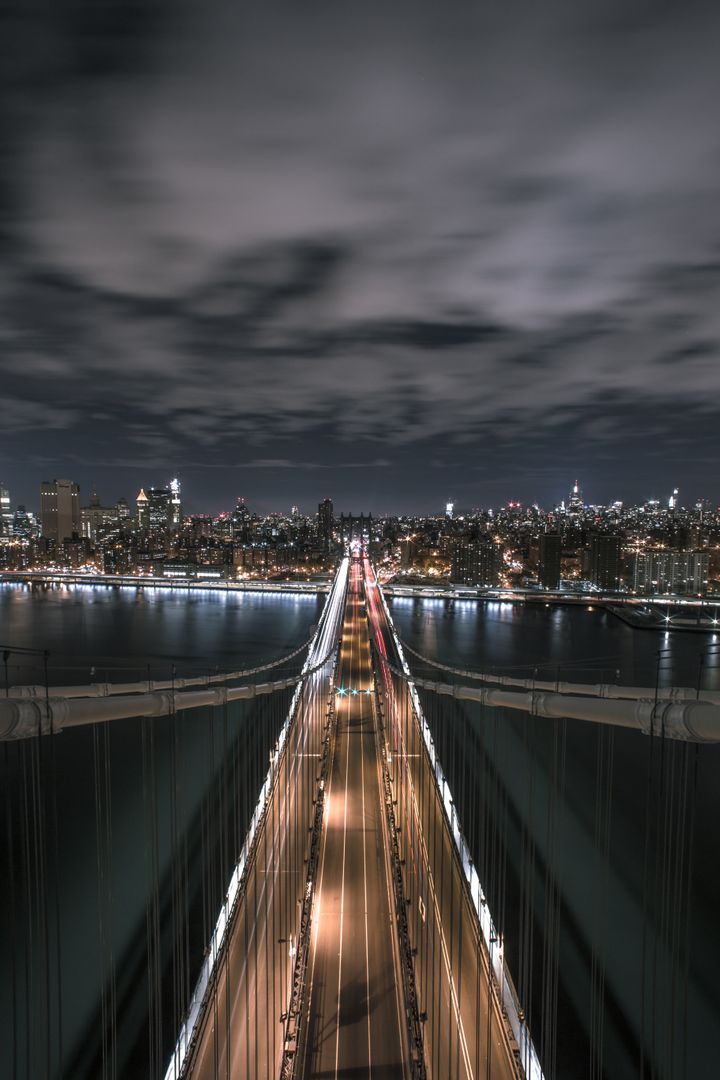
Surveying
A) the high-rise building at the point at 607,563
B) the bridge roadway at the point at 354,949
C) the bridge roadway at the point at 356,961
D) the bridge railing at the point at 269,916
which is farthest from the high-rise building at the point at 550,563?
the bridge roadway at the point at 356,961

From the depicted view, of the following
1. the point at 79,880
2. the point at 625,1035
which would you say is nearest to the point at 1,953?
the point at 79,880

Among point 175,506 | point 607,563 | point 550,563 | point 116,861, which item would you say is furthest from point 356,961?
point 175,506

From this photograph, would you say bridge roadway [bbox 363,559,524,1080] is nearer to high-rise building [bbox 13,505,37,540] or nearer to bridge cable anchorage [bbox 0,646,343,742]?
bridge cable anchorage [bbox 0,646,343,742]

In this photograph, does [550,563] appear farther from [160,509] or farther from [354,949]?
[160,509]

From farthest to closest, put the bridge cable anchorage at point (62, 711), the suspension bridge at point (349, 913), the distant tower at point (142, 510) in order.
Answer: the distant tower at point (142, 510)
the suspension bridge at point (349, 913)
the bridge cable anchorage at point (62, 711)

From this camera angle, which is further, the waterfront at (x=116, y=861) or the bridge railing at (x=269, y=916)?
the waterfront at (x=116, y=861)

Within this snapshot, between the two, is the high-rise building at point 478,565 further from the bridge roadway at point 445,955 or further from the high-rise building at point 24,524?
the high-rise building at point 24,524
